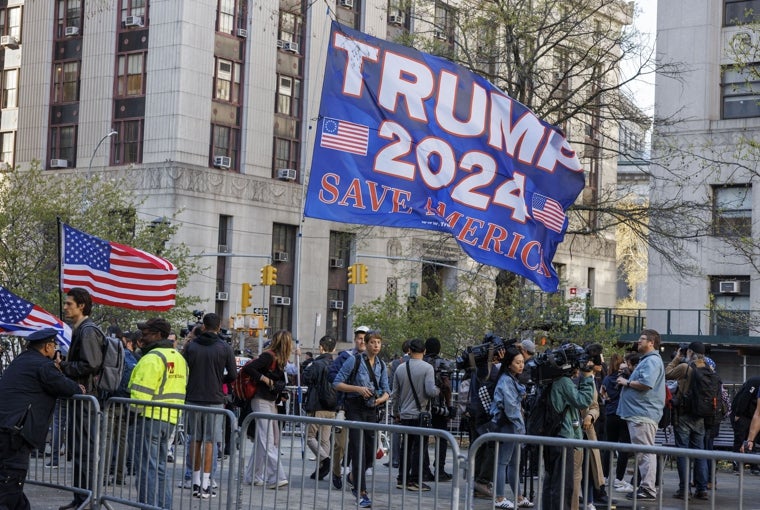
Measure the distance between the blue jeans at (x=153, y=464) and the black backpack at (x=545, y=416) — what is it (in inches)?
146

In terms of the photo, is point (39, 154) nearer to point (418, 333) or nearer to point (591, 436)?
point (418, 333)

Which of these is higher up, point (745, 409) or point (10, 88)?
point (10, 88)

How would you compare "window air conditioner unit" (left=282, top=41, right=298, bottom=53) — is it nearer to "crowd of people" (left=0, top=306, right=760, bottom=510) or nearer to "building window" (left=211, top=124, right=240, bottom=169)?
"building window" (left=211, top=124, right=240, bottom=169)

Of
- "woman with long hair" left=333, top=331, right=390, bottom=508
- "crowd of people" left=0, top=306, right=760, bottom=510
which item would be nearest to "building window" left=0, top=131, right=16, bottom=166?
"crowd of people" left=0, top=306, right=760, bottom=510

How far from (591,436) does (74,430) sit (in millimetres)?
6414

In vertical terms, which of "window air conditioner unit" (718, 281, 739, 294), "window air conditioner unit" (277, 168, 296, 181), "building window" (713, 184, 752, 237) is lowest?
"window air conditioner unit" (718, 281, 739, 294)

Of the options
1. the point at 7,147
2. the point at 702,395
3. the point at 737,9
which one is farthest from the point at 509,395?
the point at 7,147

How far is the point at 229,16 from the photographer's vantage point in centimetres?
5653

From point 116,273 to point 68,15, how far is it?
151 ft

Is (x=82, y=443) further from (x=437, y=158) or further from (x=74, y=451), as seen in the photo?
(x=437, y=158)

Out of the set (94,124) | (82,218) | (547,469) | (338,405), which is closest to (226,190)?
(94,124)

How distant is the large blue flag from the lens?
11.2 meters

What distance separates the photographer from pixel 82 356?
1216 cm

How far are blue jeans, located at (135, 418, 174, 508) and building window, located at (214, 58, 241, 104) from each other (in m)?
45.3
